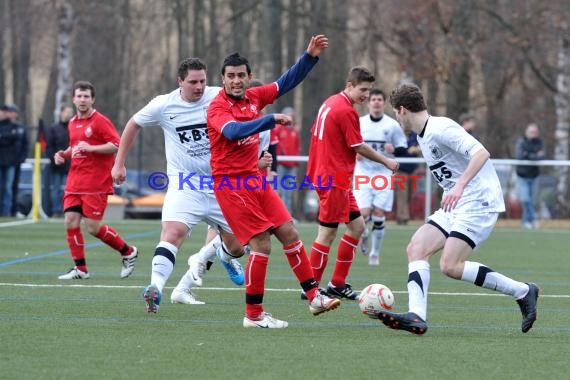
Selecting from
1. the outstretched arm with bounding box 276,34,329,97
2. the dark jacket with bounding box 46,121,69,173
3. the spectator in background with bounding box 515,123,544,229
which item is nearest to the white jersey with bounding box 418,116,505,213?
the outstretched arm with bounding box 276,34,329,97

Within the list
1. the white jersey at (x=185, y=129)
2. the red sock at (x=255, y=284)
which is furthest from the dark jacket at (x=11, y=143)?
the red sock at (x=255, y=284)

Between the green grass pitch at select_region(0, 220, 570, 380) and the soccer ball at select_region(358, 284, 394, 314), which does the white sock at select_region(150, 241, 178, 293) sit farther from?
the soccer ball at select_region(358, 284, 394, 314)

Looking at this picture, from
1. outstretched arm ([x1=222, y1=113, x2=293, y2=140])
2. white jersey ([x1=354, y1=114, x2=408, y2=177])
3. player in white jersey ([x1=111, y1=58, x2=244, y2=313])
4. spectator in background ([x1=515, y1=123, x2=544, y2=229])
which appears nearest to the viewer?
outstretched arm ([x1=222, y1=113, x2=293, y2=140])

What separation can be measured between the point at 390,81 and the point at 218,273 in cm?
2842

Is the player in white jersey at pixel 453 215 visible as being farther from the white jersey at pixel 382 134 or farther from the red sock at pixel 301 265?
the white jersey at pixel 382 134

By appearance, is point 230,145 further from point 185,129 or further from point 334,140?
point 334,140

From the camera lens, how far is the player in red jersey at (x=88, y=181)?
12.9 m

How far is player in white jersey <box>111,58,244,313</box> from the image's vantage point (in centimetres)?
994

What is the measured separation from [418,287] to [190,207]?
7.27 ft

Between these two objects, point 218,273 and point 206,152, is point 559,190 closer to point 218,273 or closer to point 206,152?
point 218,273

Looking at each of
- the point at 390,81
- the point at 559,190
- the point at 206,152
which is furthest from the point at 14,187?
the point at 390,81

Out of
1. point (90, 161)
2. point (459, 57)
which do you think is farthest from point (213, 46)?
point (90, 161)

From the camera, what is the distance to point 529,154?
2409 cm

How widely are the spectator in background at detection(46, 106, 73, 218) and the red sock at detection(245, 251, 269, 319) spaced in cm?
1345
